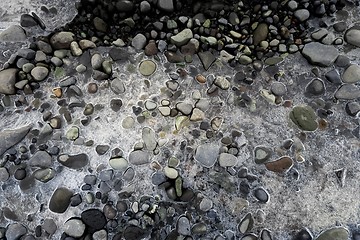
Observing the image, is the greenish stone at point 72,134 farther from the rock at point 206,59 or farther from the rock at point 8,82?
the rock at point 206,59

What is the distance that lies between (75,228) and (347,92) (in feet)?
6.03

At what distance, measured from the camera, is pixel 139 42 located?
3.06 metres

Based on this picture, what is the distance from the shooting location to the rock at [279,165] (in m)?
2.78

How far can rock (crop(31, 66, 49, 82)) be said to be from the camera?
2992mm

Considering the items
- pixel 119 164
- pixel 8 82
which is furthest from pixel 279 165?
pixel 8 82

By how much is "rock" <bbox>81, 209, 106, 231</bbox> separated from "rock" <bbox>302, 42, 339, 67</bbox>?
163 centimetres

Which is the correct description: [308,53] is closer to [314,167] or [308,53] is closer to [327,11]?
[327,11]

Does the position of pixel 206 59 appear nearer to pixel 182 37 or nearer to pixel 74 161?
pixel 182 37

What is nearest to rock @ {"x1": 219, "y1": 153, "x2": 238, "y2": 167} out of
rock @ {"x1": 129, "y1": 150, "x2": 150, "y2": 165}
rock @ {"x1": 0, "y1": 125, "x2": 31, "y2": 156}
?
rock @ {"x1": 129, "y1": 150, "x2": 150, "y2": 165}

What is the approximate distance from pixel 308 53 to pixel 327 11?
351mm

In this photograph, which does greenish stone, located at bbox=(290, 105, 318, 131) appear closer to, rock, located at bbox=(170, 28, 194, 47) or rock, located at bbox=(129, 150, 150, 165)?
rock, located at bbox=(170, 28, 194, 47)

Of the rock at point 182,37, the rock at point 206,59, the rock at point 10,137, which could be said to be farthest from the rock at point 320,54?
the rock at point 10,137

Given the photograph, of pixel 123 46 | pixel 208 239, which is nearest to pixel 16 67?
pixel 123 46

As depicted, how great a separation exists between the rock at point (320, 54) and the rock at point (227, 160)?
0.83 meters
